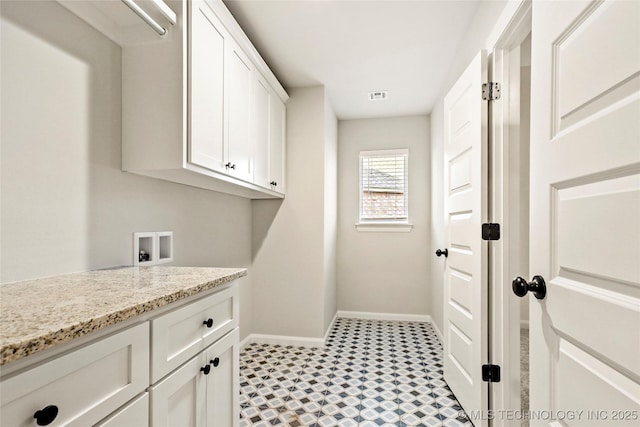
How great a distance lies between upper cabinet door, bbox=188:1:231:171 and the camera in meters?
1.44

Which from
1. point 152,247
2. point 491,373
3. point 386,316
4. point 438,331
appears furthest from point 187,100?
point 386,316

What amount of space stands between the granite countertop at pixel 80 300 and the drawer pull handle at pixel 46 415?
Answer: 0.12 metres

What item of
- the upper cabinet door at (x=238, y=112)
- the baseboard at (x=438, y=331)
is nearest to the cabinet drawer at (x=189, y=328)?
the upper cabinet door at (x=238, y=112)

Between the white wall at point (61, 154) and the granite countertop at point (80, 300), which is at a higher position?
the white wall at point (61, 154)

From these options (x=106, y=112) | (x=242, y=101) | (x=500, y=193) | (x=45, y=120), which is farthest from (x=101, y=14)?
(x=500, y=193)

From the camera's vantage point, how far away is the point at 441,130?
9.97ft

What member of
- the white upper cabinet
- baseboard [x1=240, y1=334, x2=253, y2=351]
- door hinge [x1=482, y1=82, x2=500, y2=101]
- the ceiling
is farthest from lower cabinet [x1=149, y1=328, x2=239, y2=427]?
A: the ceiling

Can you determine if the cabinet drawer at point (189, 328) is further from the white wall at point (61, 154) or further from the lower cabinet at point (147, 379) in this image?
the white wall at point (61, 154)

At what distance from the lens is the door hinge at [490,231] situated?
156 centimetres

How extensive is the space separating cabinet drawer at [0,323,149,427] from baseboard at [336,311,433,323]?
10.6 ft

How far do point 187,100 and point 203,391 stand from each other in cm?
125

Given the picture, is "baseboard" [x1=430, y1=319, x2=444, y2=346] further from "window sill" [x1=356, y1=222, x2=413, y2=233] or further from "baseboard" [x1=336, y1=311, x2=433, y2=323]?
"window sill" [x1=356, y1=222, x2=413, y2=233]

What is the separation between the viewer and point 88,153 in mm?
1286

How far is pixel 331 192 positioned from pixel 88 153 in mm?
2382
